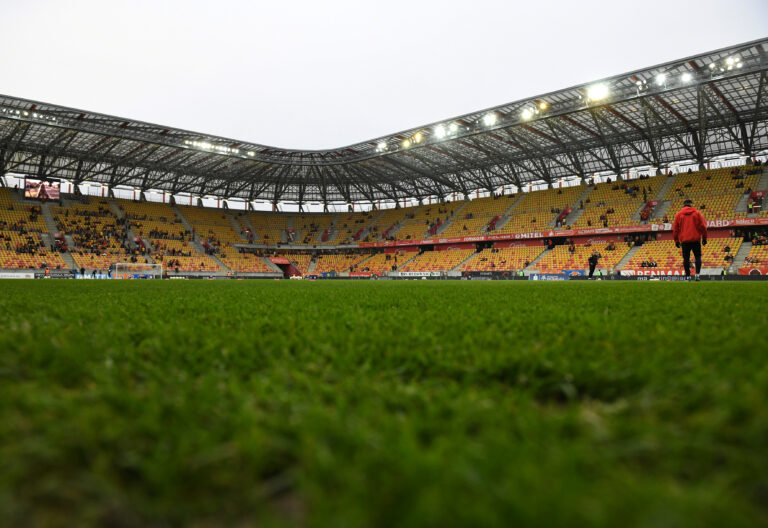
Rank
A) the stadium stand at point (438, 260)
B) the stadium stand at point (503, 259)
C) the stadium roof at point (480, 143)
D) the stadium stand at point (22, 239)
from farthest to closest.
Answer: the stadium stand at point (438, 260)
the stadium stand at point (503, 259)
the stadium stand at point (22, 239)
the stadium roof at point (480, 143)

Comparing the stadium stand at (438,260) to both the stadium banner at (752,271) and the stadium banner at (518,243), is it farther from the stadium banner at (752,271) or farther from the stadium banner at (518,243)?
the stadium banner at (752,271)

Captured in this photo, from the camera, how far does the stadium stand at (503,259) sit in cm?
3612

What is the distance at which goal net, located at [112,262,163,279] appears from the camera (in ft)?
117

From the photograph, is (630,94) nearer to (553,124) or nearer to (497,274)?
(553,124)

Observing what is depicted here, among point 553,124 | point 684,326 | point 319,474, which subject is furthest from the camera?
point 553,124

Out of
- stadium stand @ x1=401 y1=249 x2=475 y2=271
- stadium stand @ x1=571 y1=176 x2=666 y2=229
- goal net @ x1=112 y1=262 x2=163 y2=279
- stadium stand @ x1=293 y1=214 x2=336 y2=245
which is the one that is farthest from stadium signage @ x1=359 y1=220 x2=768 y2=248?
goal net @ x1=112 y1=262 x2=163 y2=279

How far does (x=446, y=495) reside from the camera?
2.27 feet

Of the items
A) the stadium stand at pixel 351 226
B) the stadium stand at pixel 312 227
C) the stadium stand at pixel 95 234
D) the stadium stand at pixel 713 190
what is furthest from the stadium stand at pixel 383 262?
the stadium stand at pixel 713 190

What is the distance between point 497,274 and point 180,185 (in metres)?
38.4

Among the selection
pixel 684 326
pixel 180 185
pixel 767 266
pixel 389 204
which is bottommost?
pixel 767 266

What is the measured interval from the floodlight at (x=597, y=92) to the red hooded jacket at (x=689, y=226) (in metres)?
17.6

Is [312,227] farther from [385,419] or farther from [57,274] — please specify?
[385,419]

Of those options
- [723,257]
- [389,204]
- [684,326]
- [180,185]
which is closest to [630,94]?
[723,257]

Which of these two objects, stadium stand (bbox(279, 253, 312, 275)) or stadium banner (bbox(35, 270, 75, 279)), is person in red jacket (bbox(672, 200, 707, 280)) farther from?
stadium stand (bbox(279, 253, 312, 275))
